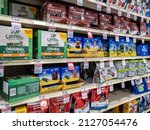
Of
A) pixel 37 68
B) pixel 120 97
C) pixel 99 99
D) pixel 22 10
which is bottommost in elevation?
pixel 120 97

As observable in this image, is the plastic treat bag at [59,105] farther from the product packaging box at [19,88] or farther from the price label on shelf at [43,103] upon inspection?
the product packaging box at [19,88]

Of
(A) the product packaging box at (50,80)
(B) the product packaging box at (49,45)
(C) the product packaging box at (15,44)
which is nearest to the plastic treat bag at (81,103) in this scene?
(A) the product packaging box at (50,80)

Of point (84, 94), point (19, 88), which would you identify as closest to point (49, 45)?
point (19, 88)

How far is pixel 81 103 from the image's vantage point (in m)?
2.07

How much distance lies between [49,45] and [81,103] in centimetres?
75

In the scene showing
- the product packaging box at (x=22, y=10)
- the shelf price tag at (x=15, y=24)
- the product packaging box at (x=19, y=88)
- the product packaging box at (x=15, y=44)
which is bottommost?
the product packaging box at (x=19, y=88)

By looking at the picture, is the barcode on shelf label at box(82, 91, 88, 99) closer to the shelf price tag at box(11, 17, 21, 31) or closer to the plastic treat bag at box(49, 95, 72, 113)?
the plastic treat bag at box(49, 95, 72, 113)

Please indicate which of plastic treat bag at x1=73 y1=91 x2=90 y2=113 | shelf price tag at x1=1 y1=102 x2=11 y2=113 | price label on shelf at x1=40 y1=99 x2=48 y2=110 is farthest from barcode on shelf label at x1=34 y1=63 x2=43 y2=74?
plastic treat bag at x1=73 y1=91 x2=90 y2=113

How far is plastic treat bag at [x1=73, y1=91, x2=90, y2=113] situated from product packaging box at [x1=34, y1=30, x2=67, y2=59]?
1.61ft

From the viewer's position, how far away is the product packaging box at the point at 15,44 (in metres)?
1.44

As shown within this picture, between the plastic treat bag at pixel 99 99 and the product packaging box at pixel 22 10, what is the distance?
3.60 feet

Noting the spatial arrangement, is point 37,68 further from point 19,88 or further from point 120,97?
point 120,97

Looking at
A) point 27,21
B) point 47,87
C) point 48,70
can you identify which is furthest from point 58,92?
point 27,21

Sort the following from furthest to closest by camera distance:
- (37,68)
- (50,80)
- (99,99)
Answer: (99,99) < (50,80) < (37,68)
